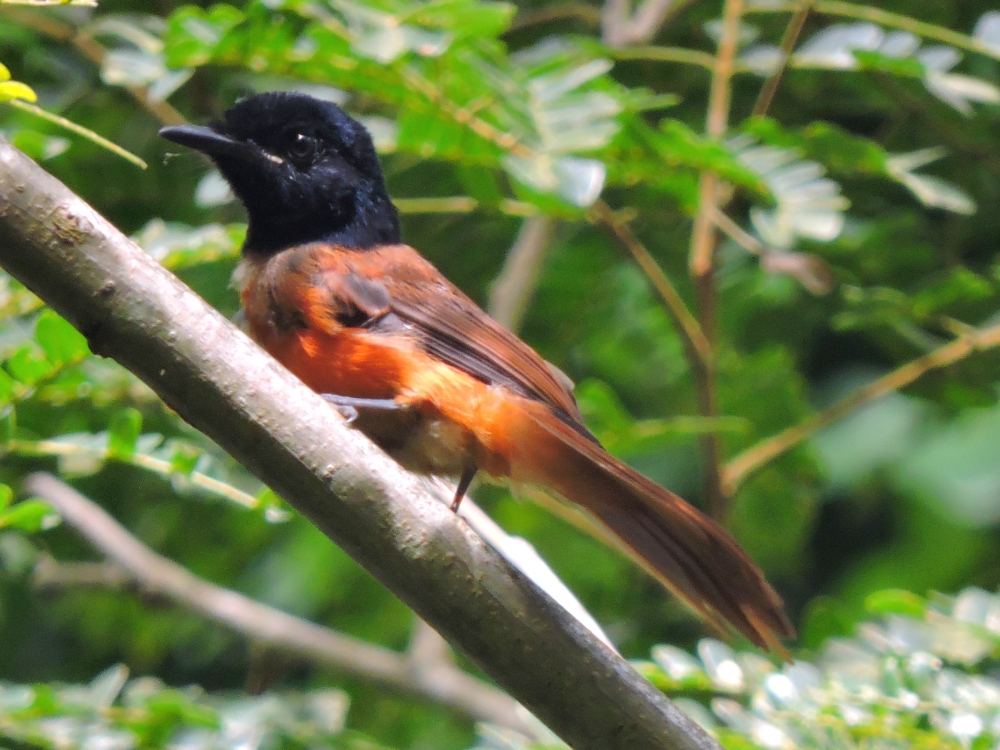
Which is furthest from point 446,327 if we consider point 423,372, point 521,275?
point 521,275

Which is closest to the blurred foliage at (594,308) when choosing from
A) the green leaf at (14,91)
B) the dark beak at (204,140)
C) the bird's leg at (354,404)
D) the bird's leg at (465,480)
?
the green leaf at (14,91)

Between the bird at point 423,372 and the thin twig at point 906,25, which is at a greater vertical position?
the thin twig at point 906,25

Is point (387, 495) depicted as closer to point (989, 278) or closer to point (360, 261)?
point (360, 261)

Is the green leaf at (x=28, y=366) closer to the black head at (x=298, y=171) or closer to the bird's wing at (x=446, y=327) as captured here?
the bird's wing at (x=446, y=327)

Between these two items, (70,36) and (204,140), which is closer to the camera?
(204,140)

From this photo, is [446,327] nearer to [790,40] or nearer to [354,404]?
[354,404]

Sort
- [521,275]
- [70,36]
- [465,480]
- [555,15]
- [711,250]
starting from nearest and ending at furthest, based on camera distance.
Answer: [465,480] < [70,36] < [711,250] < [521,275] < [555,15]

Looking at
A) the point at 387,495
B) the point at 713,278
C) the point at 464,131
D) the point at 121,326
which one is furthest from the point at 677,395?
the point at 121,326
